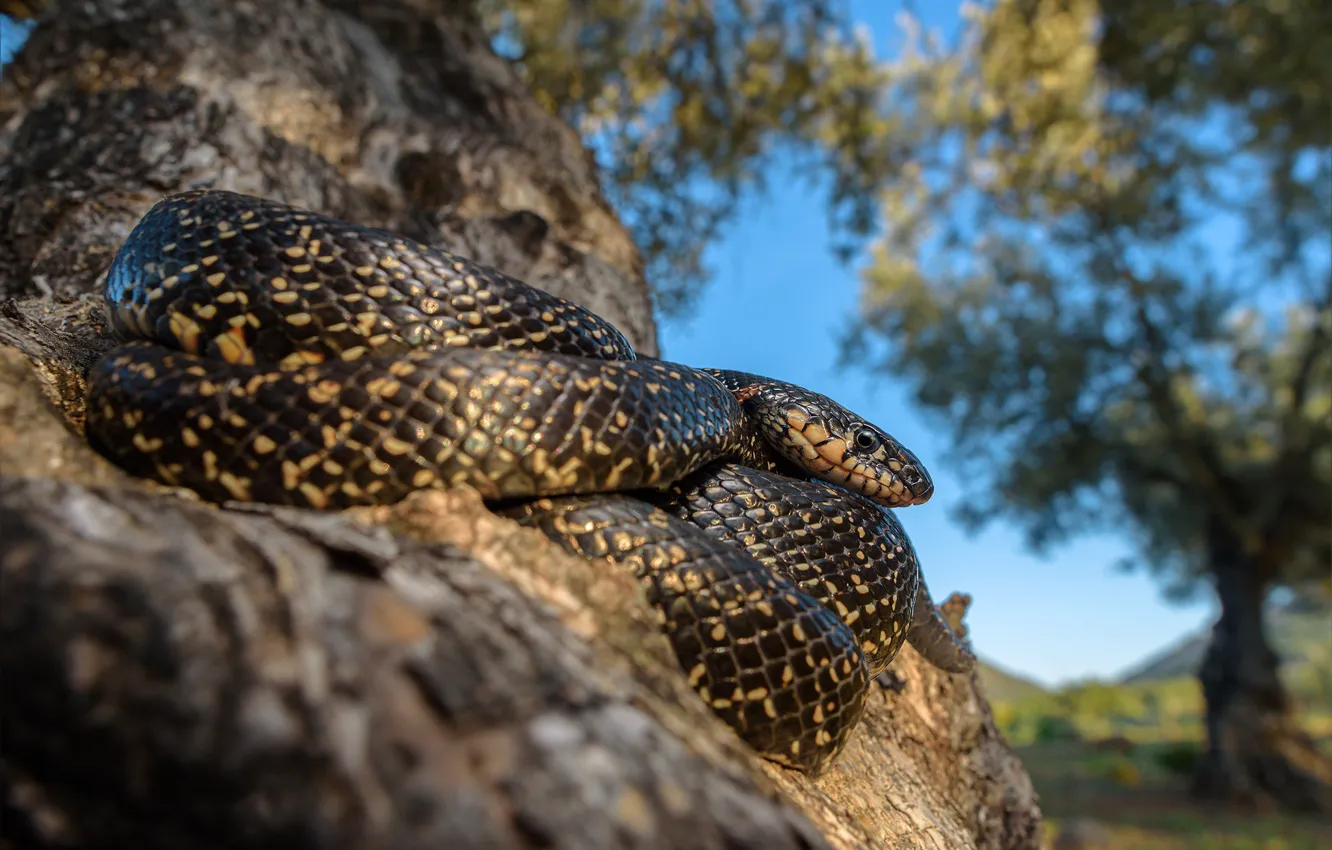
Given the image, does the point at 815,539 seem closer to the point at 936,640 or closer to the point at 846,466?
the point at 846,466

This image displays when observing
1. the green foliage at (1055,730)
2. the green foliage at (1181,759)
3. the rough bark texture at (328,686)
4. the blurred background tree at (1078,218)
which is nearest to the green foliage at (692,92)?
the blurred background tree at (1078,218)

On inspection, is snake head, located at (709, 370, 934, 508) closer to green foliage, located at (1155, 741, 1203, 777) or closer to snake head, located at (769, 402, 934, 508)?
snake head, located at (769, 402, 934, 508)

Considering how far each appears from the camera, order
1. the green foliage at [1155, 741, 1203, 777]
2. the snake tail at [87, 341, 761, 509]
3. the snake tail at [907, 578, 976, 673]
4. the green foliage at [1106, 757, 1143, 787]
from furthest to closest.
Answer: the green foliage at [1106, 757, 1143, 787] → the green foliage at [1155, 741, 1203, 777] → the snake tail at [907, 578, 976, 673] → the snake tail at [87, 341, 761, 509]

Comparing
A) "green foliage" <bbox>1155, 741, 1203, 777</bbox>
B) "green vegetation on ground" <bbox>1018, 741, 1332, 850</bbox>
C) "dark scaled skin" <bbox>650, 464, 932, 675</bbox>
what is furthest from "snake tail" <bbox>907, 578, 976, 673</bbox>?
"green foliage" <bbox>1155, 741, 1203, 777</bbox>

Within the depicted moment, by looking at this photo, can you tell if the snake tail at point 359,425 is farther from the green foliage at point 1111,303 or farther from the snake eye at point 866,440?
the green foliage at point 1111,303

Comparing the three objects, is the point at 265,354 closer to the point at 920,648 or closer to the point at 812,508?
the point at 812,508

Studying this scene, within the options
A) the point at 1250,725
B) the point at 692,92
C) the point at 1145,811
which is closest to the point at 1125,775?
the point at 1145,811
